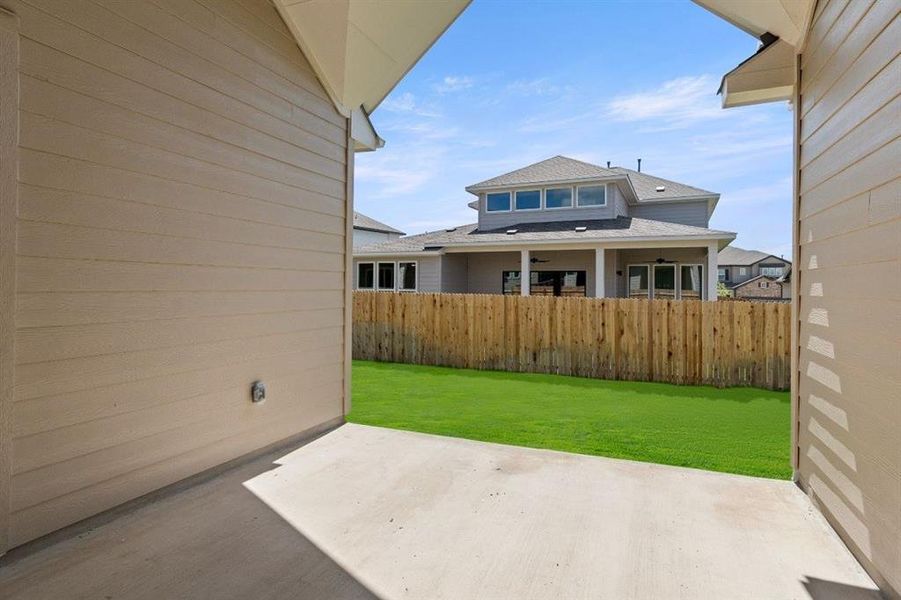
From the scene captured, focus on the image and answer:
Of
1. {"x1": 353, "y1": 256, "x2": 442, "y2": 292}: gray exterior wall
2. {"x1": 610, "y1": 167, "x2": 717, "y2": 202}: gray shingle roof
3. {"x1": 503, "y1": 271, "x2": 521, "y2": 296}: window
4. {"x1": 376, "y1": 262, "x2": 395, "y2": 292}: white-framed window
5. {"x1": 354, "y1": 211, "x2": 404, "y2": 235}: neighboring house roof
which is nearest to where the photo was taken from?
{"x1": 353, "y1": 256, "x2": 442, "y2": 292}: gray exterior wall

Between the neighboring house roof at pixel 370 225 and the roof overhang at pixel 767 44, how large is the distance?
21101mm

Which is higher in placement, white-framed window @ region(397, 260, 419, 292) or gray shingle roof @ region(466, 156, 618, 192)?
gray shingle roof @ region(466, 156, 618, 192)

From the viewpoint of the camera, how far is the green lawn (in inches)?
156

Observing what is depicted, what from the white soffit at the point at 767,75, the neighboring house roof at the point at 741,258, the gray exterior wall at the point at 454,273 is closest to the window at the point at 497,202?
the gray exterior wall at the point at 454,273

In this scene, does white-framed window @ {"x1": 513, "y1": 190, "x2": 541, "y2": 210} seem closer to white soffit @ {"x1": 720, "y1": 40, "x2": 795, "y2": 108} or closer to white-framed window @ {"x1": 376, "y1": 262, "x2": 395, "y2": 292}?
white-framed window @ {"x1": 376, "y1": 262, "x2": 395, "y2": 292}

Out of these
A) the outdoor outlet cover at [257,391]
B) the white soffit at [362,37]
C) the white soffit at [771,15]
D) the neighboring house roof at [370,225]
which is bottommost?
the outdoor outlet cover at [257,391]

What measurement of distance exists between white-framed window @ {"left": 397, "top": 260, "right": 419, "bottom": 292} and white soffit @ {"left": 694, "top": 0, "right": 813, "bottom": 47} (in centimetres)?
1177

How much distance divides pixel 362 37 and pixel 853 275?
382 cm

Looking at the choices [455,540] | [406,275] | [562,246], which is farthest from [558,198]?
[455,540]

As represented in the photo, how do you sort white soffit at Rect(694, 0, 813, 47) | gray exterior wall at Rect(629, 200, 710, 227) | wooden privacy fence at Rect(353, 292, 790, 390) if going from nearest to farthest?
white soffit at Rect(694, 0, 813, 47) → wooden privacy fence at Rect(353, 292, 790, 390) → gray exterior wall at Rect(629, 200, 710, 227)

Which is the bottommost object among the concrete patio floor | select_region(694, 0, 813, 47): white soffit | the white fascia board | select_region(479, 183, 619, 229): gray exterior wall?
the concrete patio floor

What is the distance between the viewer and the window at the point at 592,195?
14.3 metres

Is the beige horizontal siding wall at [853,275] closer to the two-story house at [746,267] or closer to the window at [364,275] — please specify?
the window at [364,275]

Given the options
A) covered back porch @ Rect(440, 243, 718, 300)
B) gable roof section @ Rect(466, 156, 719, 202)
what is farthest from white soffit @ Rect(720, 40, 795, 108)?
gable roof section @ Rect(466, 156, 719, 202)
